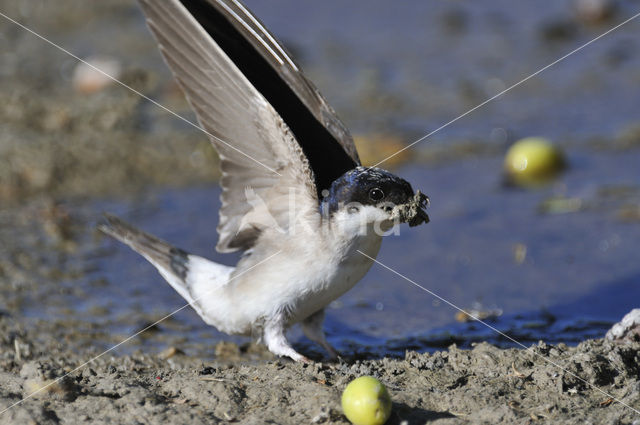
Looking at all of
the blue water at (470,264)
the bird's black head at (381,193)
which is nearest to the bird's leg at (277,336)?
the blue water at (470,264)

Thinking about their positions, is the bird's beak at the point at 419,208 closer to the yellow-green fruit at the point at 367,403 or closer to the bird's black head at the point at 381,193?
the bird's black head at the point at 381,193

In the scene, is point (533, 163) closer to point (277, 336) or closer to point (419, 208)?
point (419, 208)

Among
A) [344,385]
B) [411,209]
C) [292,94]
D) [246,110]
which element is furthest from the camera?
[292,94]

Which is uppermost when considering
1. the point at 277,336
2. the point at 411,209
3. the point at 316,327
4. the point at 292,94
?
the point at 292,94

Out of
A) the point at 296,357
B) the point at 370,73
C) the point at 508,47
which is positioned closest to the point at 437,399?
the point at 296,357

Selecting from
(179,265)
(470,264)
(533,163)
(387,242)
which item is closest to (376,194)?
(179,265)

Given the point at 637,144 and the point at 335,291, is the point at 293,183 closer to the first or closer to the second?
the point at 335,291
